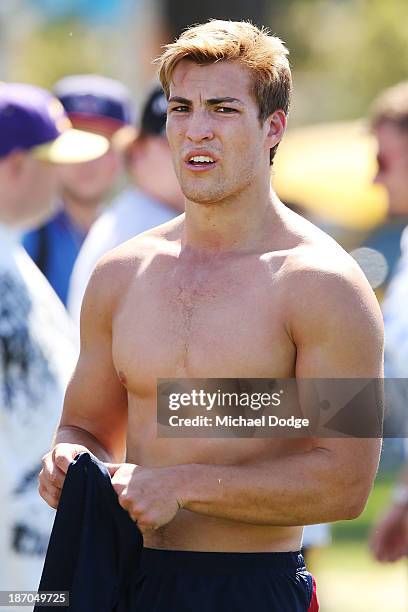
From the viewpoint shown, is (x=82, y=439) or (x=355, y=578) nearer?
(x=82, y=439)

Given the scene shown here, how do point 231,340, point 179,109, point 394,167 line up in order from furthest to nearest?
point 394,167 → point 179,109 → point 231,340

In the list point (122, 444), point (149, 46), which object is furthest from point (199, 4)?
point (149, 46)

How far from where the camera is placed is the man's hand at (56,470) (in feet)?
11.0

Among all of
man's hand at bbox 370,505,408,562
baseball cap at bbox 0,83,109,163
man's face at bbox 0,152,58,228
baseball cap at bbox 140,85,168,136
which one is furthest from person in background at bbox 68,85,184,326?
man's hand at bbox 370,505,408,562

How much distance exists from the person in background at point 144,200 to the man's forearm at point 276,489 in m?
2.81

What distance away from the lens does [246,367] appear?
329cm

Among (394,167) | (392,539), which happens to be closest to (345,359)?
(392,539)

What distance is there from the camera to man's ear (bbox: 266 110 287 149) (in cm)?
345

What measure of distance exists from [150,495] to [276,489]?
0.31m

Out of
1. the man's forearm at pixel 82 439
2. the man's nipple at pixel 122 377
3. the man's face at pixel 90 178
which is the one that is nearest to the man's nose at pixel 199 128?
the man's nipple at pixel 122 377

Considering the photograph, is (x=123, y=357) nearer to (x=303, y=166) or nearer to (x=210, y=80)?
(x=210, y=80)

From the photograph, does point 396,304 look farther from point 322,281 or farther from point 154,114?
point 322,281

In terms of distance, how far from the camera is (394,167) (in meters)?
6.07

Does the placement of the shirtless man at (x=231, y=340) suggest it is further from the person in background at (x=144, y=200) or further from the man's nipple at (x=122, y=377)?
the person in background at (x=144, y=200)
